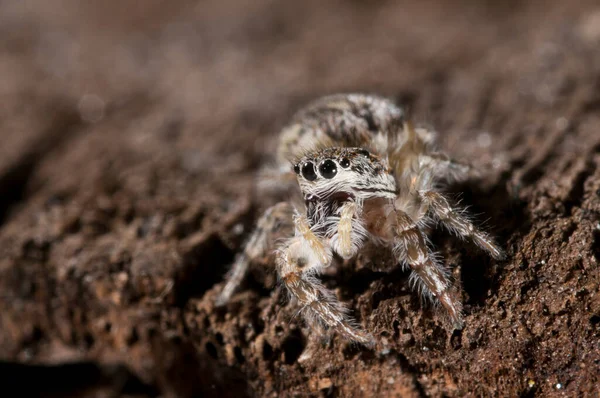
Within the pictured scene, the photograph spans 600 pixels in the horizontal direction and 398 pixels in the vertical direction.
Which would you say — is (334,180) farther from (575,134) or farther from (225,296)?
(575,134)

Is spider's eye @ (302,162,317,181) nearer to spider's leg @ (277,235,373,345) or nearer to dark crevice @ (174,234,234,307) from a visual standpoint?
spider's leg @ (277,235,373,345)

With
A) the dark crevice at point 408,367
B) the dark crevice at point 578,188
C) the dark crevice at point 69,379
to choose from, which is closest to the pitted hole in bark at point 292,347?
the dark crevice at point 408,367

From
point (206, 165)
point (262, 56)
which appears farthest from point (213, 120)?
point (262, 56)

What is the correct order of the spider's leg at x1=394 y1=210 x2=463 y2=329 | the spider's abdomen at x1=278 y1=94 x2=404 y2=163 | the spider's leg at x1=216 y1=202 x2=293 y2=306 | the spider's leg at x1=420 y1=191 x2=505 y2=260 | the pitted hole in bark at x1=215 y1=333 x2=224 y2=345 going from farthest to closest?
the spider's abdomen at x1=278 y1=94 x2=404 y2=163, the spider's leg at x1=216 y1=202 x2=293 y2=306, the pitted hole in bark at x1=215 y1=333 x2=224 y2=345, the spider's leg at x1=420 y1=191 x2=505 y2=260, the spider's leg at x1=394 y1=210 x2=463 y2=329

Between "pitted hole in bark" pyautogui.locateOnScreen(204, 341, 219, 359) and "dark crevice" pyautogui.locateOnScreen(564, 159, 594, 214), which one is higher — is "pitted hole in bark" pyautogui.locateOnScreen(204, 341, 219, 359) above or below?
below

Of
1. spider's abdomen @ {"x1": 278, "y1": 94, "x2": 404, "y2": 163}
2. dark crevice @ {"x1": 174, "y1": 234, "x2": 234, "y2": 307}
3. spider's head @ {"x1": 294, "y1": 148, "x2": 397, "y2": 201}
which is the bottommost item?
dark crevice @ {"x1": 174, "y1": 234, "x2": 234, "y2": 307}

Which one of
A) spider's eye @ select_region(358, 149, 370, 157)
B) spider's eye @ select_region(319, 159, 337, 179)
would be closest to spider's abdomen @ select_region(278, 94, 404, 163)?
spider's eye @ select_region(358, 149, 370, 157)
